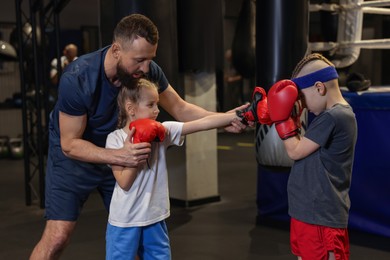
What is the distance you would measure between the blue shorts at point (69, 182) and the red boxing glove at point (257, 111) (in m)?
0.62

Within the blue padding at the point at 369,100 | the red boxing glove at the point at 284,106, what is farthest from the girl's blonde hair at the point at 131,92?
the blue padding at the point at 369,100

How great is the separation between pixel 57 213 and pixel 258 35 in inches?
59.7

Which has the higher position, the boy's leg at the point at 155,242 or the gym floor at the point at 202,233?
the boy's leg at the point at 155,242

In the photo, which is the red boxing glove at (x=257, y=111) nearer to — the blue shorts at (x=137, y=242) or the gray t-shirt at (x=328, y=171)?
the gray t-shirt at (x=328, y=171)

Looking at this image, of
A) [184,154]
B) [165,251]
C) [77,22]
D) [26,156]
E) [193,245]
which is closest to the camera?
[165,251]

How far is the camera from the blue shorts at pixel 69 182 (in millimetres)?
2246

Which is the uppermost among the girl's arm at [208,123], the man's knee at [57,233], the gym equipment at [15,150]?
the girl's arm at [208,123]

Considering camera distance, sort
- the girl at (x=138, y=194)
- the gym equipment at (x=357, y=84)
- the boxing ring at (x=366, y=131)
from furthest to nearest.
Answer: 1. the gym equipment at (x=357, y=84)
2. the boxing ring at (x=366, y=131)
3. the girl at (x=138, y=194)

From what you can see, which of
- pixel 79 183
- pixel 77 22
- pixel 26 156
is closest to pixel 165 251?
pixel 79 183

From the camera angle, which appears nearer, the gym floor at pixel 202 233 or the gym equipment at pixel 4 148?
the gym floor at pixel 202 233

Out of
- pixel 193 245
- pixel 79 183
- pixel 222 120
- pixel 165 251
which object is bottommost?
pixel 193 245

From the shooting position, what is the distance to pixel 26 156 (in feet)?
15.4

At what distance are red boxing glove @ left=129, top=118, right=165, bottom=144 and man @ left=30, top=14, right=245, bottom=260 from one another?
0.09 feet

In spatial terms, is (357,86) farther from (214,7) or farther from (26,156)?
(26,156)
